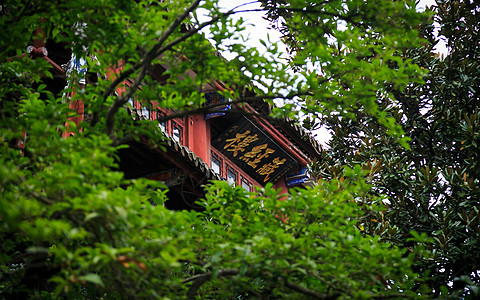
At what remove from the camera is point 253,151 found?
46.8 feet

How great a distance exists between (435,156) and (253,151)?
6567 millimetres

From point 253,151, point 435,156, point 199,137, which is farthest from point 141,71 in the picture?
point 253,151

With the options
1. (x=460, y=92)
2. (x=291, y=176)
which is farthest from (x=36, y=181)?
(x=291, y=176)

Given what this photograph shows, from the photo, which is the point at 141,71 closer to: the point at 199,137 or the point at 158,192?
the point at 158,192

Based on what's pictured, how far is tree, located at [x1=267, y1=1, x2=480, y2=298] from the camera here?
731 cm

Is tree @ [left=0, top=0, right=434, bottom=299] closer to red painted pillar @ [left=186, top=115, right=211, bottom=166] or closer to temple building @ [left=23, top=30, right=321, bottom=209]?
temple building @ [left=23, top=30, right=321, bottom=209]

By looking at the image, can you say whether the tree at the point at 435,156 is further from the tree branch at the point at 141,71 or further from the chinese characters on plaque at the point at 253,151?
the chinese characters on plaque at the point at 253,151

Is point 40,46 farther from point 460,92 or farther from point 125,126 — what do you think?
point 460,92

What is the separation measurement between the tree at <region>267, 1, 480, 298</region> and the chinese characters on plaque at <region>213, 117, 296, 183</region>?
4484 millimetres

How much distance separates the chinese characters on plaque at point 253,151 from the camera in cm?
1352

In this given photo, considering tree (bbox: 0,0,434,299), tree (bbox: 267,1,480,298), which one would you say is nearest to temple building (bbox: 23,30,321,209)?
tree (bbox: 267,1,480,298)

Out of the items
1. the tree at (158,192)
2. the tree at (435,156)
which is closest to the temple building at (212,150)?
the tree at (435,156)

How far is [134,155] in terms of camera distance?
33.3ft

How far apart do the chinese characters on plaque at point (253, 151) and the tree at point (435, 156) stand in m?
4.48
